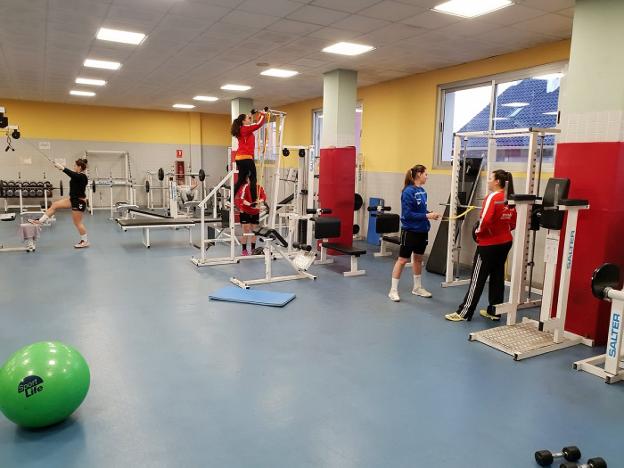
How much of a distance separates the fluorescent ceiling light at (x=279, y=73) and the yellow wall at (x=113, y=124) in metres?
6.87

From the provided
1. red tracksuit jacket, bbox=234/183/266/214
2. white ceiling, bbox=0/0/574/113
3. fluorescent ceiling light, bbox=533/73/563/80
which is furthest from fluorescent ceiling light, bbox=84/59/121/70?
fluorescent ceiling light, bbox=533/73/563/80

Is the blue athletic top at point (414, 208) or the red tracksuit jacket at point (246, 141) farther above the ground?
the red tracksuit jacket at point (246, 141)

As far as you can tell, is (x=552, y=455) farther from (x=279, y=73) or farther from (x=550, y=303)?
(x=279, y=73)

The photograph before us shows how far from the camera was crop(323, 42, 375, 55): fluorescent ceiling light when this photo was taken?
5739 millimetres

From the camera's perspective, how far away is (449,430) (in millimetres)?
2461

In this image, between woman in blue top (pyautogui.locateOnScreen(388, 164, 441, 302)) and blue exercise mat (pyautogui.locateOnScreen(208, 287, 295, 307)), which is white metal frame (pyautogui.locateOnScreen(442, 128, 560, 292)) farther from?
blue exercise mat (pyautogui.locateOnScreen(208, 287, 295, 307))

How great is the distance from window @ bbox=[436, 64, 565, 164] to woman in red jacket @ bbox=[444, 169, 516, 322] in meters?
1.92

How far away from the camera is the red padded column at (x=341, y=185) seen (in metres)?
6.93

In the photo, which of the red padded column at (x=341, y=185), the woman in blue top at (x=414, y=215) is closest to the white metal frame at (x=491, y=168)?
the woman in blue top at (x=414, y=215)

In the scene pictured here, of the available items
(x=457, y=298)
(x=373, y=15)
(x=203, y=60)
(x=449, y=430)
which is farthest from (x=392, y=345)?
(x=203, y=60)

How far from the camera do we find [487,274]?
4.13m

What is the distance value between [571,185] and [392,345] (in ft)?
6.58

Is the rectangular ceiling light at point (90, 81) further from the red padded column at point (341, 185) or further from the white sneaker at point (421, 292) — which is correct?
the white sneaker at point (421, 292)

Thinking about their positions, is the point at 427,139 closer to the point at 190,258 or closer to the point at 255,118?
the point at 255,118
